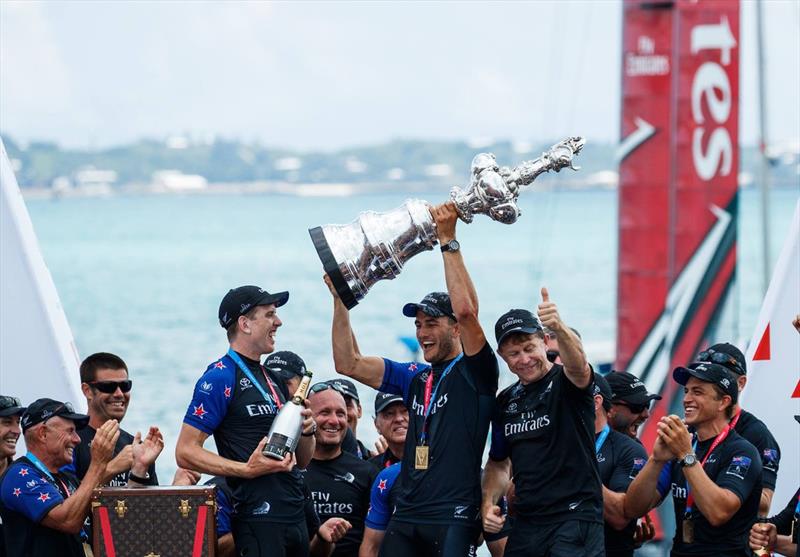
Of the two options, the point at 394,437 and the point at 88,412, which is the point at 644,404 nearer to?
the point at 394,437

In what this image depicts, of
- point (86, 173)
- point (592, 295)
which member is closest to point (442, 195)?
point (86, 173)

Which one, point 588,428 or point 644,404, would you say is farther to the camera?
point 644,404

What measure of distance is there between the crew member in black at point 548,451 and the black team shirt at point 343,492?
4.17ft

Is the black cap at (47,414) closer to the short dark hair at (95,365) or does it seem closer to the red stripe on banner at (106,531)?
the red stripe on banner at (106,531)

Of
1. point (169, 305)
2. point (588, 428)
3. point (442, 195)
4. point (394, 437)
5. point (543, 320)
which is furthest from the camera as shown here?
point (442, 195)

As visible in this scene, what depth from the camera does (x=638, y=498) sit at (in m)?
7.12

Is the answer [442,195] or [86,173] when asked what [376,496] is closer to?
[442,195]

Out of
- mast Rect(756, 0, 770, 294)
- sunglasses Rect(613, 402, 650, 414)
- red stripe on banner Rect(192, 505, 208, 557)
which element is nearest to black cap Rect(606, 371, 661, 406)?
sunglasses Rect(613, 402, 650, 414)

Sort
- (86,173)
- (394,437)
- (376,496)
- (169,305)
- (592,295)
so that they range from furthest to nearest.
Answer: (86,173) → (592,295) → (169,305) → (394,437) → (376,496)

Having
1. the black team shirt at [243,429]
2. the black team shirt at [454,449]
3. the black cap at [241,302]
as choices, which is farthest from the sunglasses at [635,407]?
the black cap at [241,302]

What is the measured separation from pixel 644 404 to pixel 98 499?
2878 mm

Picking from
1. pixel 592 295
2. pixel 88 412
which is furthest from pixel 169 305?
pixel 88 412

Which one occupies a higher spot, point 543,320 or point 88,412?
point 543,320

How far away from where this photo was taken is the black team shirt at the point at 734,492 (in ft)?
22.4
